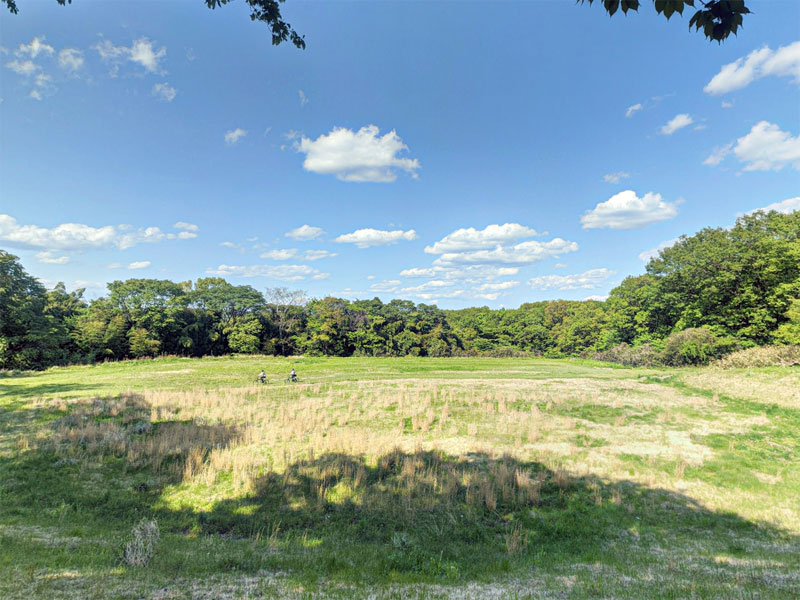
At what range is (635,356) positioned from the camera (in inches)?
2286

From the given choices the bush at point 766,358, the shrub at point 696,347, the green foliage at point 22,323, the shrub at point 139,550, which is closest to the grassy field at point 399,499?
the shrub at point 139,550

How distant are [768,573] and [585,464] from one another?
7.00 metres

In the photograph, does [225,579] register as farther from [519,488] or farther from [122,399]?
[122,399]

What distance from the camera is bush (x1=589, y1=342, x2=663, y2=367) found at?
54.5 metres

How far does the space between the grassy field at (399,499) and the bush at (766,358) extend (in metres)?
15.5

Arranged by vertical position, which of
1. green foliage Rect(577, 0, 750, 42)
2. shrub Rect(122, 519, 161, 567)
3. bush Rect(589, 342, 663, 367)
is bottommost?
bush Rect(589, 342, 663, 367)

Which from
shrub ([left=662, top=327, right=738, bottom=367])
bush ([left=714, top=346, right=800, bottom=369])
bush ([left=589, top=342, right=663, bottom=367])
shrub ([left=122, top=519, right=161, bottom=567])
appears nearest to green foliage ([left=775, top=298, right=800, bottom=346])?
shrub ([left=662, top=327, right=738, bottom=367])

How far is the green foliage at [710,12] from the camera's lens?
133 inches

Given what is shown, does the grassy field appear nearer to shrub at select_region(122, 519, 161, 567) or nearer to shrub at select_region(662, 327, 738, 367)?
shrub at select_region(122, 519, 161, 567)

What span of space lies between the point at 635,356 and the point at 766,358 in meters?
25.6

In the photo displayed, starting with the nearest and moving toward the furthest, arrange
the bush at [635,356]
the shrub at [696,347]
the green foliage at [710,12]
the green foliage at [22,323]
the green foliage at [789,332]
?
the green foliage at [710,12], the green foliage at [789,332], the green foliage at [22,323], the shrub at [696,347], the bush at [635,356]

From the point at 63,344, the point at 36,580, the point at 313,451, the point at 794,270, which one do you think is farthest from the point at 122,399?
the point at 794,270

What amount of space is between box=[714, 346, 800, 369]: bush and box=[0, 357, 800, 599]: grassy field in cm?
1551

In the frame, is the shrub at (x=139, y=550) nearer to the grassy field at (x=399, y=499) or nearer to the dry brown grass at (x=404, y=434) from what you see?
the grassy field at (x=399, y=499)
